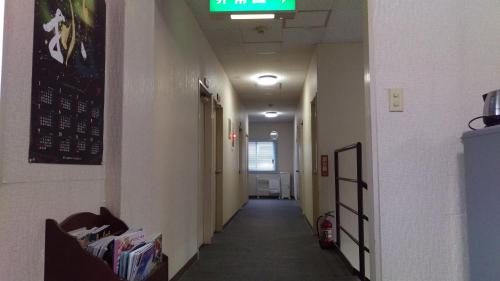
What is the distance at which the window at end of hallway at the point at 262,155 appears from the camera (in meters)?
12.8

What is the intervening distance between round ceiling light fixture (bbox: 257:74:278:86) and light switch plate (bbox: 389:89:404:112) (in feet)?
15.5

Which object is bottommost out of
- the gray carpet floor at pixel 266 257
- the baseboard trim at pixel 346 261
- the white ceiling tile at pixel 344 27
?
the gray carpet floor at pixel 266 257

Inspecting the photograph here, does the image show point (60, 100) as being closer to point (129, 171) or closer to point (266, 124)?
point (129, 171)

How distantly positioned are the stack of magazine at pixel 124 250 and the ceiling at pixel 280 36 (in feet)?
5.41

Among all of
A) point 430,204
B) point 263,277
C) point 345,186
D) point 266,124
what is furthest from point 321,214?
point 266,124

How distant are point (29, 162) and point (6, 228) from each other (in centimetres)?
22

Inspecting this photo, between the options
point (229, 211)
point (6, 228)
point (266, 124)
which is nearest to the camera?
point (6, 228)

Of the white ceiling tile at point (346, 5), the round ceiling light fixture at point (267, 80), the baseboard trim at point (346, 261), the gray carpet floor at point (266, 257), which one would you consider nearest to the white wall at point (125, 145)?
the gray carpet floor at point (266, 257)

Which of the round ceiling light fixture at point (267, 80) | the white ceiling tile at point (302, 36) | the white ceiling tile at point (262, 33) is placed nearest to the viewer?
the white ceiling tile at point (262, 33)

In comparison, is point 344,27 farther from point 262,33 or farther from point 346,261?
point 346,261

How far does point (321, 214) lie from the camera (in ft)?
15.8

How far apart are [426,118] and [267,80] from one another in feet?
16.4

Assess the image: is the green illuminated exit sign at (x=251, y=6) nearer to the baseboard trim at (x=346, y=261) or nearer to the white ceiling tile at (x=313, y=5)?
the white ceiling tile at (x=313, y=5)

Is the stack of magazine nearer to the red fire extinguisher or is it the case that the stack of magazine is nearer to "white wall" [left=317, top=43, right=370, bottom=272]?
the red fire extinguisher
